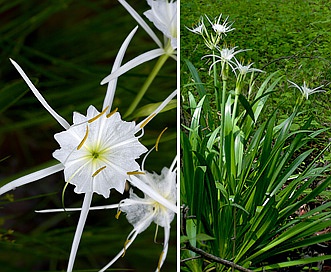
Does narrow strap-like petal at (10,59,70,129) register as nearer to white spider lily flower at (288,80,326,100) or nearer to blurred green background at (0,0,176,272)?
blurred green background at (0,0,176,272)

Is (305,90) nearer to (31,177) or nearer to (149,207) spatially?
(149,207)

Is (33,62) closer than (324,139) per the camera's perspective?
Yes

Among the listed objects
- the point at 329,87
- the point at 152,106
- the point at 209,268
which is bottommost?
the point at 209,268

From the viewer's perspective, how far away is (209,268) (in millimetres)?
744

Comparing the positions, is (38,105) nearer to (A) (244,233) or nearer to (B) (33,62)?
(B) (33,62)

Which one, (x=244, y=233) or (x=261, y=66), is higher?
(x=261, y=66)

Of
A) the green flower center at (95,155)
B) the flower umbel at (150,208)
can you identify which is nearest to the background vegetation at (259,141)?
the flower umbel at (150,208)

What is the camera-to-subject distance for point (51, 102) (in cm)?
54

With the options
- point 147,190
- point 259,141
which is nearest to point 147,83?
point 147,190

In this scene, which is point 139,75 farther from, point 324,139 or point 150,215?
point 324,139

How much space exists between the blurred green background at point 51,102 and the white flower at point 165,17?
0.05 feet

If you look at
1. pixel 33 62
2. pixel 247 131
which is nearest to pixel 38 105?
pixel 33 62

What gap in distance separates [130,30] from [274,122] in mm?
284

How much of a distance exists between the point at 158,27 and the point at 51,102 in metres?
0.16
